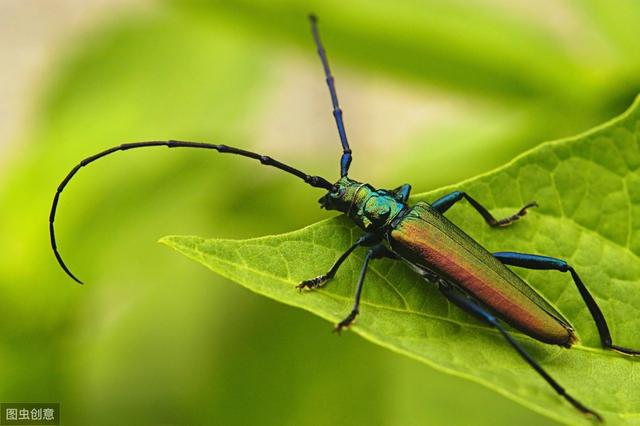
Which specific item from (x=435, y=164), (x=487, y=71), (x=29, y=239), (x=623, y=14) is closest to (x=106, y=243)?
(x=29, y=239)

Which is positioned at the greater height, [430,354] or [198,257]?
[198,257]

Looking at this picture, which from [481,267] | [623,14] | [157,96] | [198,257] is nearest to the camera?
[198,257]

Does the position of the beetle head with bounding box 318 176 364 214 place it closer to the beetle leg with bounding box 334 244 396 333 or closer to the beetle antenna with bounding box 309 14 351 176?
the beetle antenna with bounding box 309 14 351 176

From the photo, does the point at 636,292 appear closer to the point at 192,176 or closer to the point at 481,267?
the point at 481,267

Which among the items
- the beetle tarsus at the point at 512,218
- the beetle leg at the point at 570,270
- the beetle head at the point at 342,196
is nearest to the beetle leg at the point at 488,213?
the beetle tarsus at the point at 512,218

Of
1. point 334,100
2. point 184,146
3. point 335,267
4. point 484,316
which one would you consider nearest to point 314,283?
point 335,267

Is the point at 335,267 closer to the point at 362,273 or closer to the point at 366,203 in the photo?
the point at 362,273
